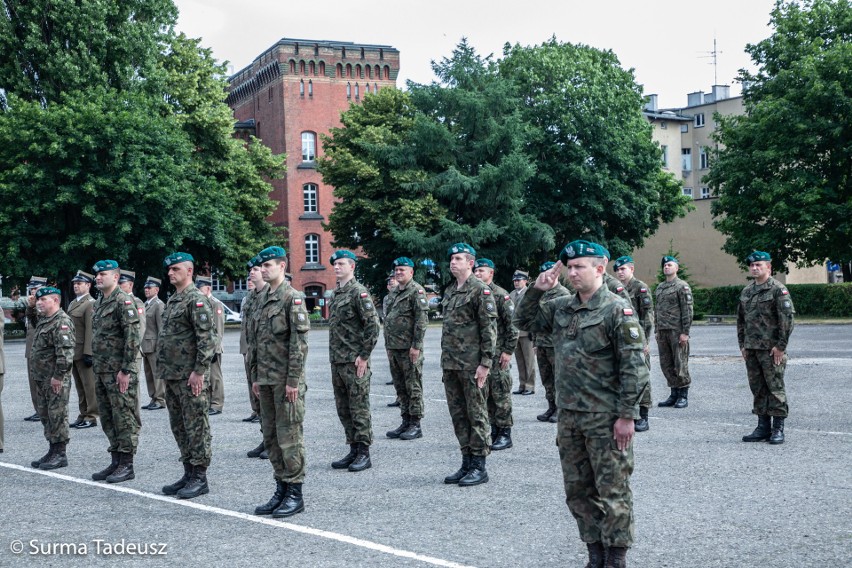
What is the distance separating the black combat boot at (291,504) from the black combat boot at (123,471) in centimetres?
228

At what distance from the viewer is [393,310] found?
1161 cm

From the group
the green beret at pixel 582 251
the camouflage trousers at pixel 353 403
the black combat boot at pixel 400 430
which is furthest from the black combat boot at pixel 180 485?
the green beret at pixel 582 251

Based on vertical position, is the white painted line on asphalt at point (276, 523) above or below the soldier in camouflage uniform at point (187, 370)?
below

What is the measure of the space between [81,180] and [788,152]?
97.9 ft

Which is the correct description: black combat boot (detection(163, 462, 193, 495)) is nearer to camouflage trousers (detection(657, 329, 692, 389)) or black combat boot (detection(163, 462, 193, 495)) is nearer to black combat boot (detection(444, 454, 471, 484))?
black combat boot (detection(444, 454, 471, 484))

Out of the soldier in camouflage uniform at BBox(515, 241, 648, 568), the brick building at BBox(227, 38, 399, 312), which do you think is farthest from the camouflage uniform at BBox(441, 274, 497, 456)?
the brick building at BBox(227, 38, 399, 312)

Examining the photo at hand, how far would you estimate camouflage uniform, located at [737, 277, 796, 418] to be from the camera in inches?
396

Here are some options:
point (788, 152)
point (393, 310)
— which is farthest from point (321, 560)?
point (788, 152)

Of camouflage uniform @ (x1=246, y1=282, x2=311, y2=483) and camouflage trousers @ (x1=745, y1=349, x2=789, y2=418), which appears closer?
camouflage uniform @ (x1=246, y1=282, x2=311, y2=483)

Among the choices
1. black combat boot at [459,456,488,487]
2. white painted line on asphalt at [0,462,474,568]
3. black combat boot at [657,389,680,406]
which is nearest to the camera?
white painted line on asphalt at [0,462,474,568]

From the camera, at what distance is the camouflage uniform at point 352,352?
9203 millimetres

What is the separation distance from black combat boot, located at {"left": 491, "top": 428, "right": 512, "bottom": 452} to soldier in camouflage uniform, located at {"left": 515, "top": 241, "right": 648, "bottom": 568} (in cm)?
427

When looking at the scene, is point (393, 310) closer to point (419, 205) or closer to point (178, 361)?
point (178, 361)

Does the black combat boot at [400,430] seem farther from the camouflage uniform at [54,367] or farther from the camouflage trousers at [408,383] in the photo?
the camouflage uniform at [54,367]
